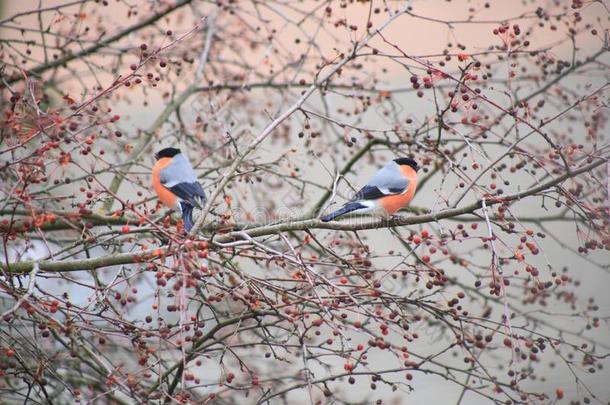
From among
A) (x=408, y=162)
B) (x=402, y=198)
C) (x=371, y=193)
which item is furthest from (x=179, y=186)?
(x=408, y=162)

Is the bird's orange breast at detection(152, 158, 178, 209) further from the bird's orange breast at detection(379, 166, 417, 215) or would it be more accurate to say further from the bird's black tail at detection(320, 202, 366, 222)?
the bird's orange breast at detection(379, 166, 417, 215)

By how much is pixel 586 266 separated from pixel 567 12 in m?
5.99

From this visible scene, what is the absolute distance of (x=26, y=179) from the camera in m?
3.08

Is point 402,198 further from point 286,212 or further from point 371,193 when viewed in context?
point 286,212

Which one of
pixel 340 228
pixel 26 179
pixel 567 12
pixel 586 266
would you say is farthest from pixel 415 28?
pixel 26 179

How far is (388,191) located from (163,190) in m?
1.43

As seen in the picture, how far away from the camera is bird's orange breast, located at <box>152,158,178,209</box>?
4.86m

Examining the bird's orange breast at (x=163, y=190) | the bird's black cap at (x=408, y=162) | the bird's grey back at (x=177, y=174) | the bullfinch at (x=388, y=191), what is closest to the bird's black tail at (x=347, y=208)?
the bullfinch at (x=388, y=191)

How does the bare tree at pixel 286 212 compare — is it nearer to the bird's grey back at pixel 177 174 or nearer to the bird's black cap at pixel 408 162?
the bird's black cap at pixel 408 162

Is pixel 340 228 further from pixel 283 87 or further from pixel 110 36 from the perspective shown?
pixel 110 36

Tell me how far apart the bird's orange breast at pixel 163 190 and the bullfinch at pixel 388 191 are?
1.10 meters

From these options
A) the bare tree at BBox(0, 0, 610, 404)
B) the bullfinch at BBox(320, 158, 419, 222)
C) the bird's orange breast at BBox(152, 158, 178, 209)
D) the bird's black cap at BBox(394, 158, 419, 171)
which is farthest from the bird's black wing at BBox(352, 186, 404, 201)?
the bird's orange breast at BBox(152, 158, 178, 209)

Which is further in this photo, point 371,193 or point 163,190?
point 163,190

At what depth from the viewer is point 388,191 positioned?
4.85m
